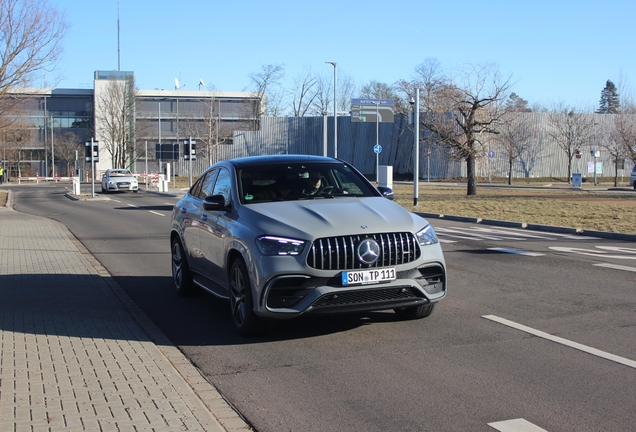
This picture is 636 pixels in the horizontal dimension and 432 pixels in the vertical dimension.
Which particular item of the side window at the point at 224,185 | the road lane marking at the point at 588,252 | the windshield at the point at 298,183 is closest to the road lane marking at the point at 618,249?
the road lane marking at the point at 588,252

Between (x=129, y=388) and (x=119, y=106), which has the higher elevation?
(x=119, y=106)

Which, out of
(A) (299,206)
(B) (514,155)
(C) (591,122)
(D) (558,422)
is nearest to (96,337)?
(A) (299,206)

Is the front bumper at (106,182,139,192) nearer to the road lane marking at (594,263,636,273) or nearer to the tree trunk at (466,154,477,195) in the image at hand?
the tree trunk at (466,154,477,195)

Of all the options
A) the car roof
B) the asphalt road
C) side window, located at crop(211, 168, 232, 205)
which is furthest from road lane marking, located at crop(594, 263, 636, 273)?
side window, located at crop(211, 168, 232, 205)

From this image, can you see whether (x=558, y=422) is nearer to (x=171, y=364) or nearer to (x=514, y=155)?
(x=171, y=364)

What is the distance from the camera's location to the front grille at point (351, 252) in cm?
621

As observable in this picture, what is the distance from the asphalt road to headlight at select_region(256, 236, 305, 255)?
0.91 meters

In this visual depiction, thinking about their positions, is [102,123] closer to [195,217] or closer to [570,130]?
[570,130]

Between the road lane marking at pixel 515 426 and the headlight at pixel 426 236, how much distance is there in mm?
2416

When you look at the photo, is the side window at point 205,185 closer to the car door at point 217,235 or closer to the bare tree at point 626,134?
the car door at point 217,235

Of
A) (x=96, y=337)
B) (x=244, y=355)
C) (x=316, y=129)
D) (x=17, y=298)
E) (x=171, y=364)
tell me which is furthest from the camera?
(x=316, y=129)

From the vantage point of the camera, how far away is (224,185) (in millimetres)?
7984

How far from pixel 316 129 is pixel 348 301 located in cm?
6709

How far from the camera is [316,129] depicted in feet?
238
